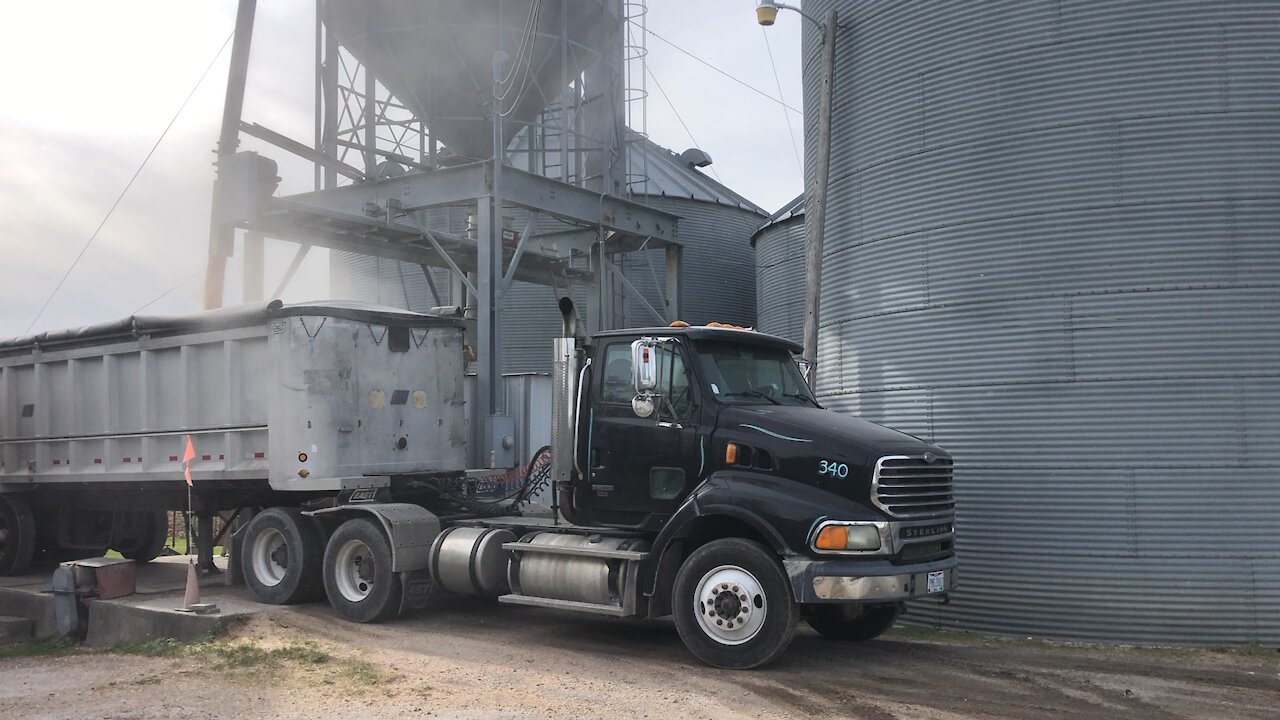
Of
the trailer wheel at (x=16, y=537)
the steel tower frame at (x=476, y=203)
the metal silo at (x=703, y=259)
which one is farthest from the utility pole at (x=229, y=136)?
the metal silo at (x=703, y=259)

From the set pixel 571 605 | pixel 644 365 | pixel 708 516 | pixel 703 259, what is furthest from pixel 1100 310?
pixel 703 259

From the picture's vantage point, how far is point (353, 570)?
11875 mm

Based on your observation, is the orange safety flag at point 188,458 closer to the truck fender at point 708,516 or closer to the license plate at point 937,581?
the truck fender at point 708,516

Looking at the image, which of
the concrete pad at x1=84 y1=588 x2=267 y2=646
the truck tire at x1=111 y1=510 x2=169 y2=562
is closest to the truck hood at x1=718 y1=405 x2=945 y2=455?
the concrete pad at x1=84 y1=588 x2=267 y2=646

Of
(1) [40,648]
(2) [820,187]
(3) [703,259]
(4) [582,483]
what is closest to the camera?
(4) [582,483]

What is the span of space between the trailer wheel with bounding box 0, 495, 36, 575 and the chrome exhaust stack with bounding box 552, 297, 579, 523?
31.1 feet

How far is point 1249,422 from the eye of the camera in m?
9.76

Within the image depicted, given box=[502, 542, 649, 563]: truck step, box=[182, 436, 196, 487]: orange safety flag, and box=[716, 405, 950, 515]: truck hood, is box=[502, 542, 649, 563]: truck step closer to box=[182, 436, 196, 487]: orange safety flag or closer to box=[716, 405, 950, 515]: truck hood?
box=[716, 405, 950, 515]: truck hood

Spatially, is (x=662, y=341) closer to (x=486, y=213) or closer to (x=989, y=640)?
(x=989, y=640)

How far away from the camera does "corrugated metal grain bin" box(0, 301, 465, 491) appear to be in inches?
471

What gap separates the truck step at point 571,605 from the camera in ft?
31.4

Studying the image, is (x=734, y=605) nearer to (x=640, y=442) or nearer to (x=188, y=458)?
(x=640, y=442)

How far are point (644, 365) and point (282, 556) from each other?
5.80 meters

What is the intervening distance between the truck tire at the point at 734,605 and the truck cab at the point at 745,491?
1cm
